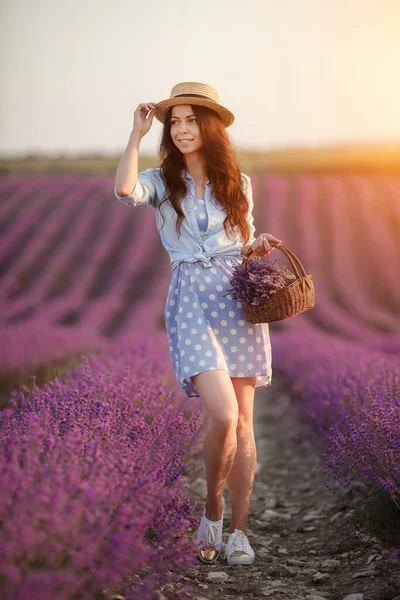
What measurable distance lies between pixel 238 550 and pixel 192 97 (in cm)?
157

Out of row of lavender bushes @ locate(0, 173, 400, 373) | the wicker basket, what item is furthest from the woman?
row of lavender bushes @ locate(0, 173, 400, 373)

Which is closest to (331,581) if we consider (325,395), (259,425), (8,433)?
(8,433)

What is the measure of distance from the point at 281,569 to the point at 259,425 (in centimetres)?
305

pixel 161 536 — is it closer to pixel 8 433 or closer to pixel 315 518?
pixel 8 433

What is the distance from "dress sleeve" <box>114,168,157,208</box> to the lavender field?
67 cm

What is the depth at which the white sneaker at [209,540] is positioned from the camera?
8.20 ft

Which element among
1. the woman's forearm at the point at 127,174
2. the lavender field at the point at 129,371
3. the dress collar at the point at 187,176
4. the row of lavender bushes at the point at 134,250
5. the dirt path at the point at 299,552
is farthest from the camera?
the row of lavender bushes at the point at 134,250

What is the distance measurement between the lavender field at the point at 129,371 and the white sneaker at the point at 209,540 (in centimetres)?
13

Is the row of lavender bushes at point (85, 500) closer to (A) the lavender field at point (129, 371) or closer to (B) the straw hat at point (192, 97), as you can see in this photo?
(A) the lavender field at point (129, 371)

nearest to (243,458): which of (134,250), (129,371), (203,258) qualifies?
(203,258)

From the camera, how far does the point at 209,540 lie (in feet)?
8.25

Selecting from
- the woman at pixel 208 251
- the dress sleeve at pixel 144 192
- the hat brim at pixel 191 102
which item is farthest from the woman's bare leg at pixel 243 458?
the hat brim at pixel 191 102

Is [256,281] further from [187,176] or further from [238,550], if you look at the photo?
[238,550]

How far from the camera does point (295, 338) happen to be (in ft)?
22.5
